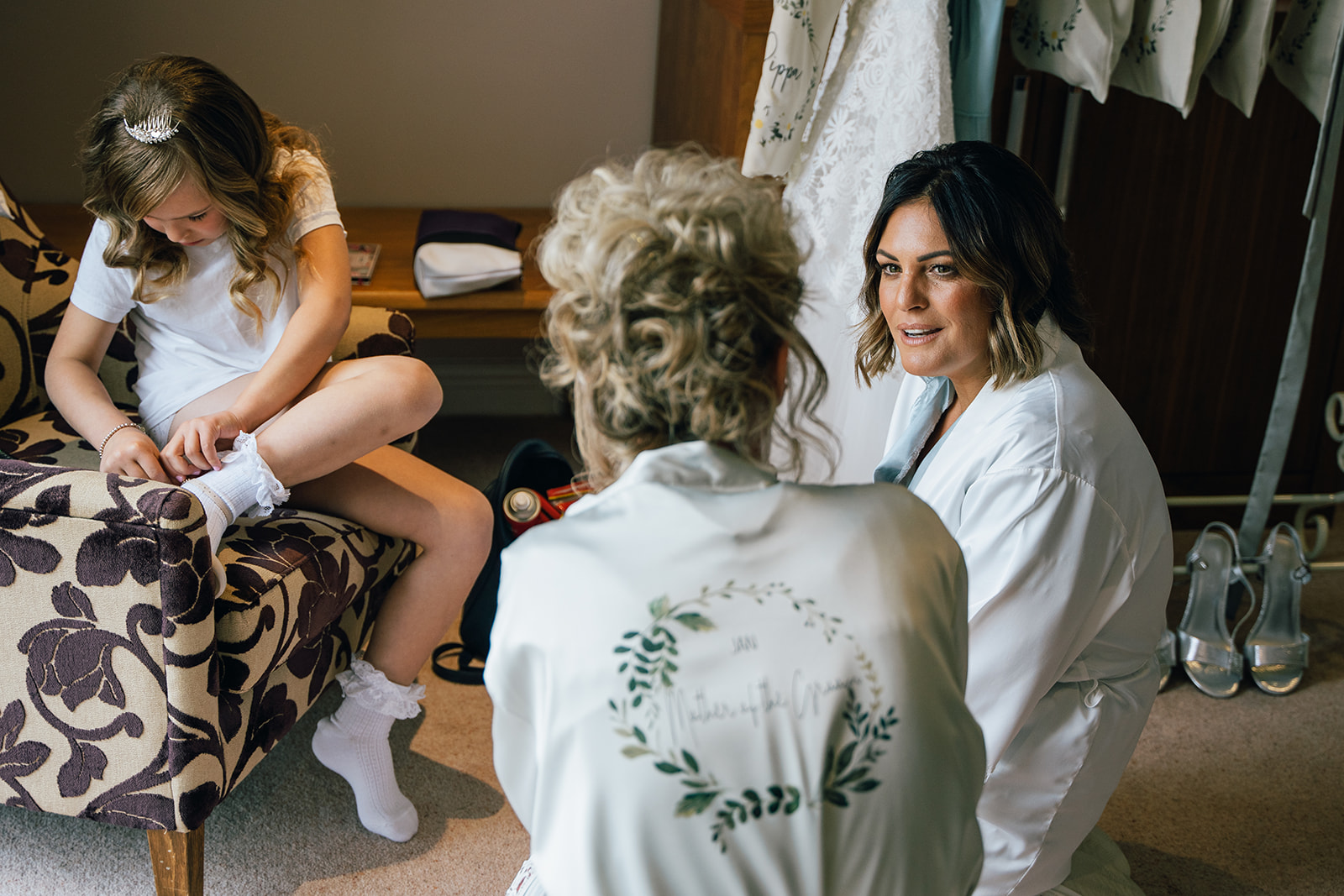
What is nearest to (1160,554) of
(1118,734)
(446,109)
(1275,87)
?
(1118,734)

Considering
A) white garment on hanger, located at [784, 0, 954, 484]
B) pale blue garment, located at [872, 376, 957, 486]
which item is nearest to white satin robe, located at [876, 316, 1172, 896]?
pale blue garment, located at [872, 376, 957, 486]

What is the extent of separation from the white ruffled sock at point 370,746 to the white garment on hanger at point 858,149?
89 centimetres

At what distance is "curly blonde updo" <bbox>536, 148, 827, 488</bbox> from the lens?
2.44 ft

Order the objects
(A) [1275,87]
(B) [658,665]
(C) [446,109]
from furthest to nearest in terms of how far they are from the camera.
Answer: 1. (C) [446,109]
2. (A) [1275,87]
3. (B) [658,665]

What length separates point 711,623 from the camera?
732mm

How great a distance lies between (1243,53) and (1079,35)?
32 centimetres

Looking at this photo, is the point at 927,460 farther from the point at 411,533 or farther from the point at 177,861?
the point at 177,861

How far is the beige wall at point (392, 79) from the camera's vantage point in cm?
251

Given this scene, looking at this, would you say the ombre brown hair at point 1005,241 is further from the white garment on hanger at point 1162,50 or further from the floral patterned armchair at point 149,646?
the floral patterned armchair at point 149,646

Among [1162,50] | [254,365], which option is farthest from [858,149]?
[254,365]

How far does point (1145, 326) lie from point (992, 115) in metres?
0.63

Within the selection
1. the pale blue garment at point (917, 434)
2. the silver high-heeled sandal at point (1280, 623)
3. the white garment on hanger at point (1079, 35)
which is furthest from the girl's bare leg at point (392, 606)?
the silver high-heeled sandal at point (1280, 623)

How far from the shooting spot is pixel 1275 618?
2.05 meters

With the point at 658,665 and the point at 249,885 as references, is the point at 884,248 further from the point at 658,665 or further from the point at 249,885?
the point at 249,885
